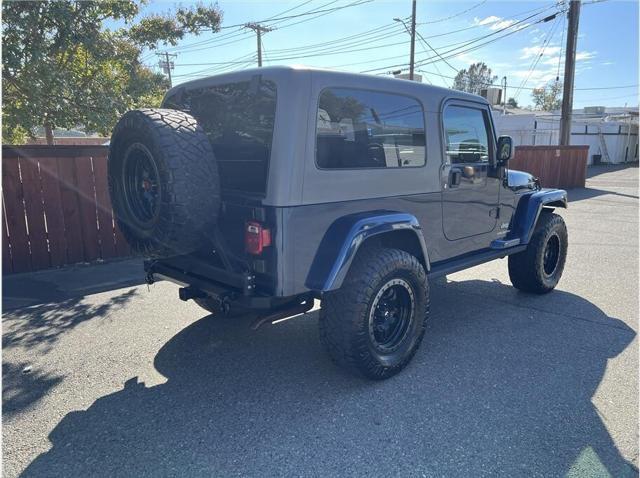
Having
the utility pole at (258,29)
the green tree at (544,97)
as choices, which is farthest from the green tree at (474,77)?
the utility pole at (258,29)

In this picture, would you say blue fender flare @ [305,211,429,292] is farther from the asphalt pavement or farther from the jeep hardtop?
the asphalt pavement

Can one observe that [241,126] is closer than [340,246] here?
No

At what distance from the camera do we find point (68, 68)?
19.9ft

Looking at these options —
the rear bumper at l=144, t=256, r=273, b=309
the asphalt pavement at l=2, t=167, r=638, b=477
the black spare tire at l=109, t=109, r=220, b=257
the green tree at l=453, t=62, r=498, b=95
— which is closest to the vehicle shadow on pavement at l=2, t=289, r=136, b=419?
the asphalt pavement at l=2, t=167, r=638, b=477

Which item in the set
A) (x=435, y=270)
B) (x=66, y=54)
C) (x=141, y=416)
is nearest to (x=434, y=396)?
(x=435, y=270)

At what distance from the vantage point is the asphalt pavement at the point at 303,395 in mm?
2373

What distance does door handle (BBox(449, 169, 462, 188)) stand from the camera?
12.6 ft

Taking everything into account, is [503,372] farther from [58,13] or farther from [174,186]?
[58,13]

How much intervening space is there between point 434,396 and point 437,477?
767mm

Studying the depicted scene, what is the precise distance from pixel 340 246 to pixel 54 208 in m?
4.78

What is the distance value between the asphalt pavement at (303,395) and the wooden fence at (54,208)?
3.35 feet

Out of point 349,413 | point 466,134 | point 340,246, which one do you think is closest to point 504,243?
point 466,134

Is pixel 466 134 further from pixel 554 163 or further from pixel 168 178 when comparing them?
pixel 554 163

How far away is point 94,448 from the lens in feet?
8.02
